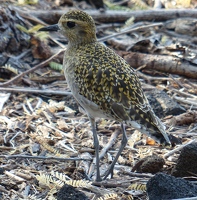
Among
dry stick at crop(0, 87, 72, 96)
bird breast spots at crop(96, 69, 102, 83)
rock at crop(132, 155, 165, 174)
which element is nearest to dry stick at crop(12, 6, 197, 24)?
dry stick at crop(0, 87, 72, 96)

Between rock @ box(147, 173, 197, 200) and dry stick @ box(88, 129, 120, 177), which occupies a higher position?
rock @ box(147, 173, 197, 200)

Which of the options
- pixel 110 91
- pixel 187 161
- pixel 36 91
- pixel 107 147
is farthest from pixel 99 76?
pixel 36 91

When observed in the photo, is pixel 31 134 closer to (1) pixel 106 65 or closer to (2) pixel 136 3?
(1) pixel 106 65

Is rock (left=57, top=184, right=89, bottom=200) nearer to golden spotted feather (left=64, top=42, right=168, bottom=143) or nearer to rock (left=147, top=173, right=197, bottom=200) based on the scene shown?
rock (left=147, top=173, right=197, bottom=200)

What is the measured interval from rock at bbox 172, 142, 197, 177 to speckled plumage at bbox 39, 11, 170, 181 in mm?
278

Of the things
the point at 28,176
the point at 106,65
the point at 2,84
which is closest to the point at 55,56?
the point at 2,84

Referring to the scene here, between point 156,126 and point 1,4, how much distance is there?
4.27m

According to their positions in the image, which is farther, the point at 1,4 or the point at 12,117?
the point at 1,4

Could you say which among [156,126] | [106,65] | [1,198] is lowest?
[1,198]

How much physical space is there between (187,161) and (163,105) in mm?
1895

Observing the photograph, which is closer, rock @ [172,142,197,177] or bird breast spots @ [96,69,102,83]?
rock @ [172,142,197,177]

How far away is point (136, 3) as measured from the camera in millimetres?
11117

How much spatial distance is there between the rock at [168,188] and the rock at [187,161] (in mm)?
639

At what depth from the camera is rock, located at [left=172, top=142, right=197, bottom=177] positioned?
235 inches
